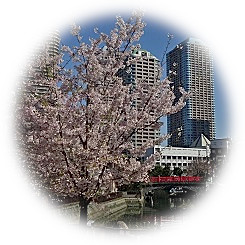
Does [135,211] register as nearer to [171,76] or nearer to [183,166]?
[171,76]

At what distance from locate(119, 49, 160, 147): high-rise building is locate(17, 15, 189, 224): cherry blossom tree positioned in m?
0.09

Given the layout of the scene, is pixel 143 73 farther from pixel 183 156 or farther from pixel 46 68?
pixel 183 156

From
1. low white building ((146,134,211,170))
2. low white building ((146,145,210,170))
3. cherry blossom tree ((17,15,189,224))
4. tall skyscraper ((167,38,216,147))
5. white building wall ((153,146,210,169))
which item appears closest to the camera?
cherry blossom tree ((17,15,189,224))

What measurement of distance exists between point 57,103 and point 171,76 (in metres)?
1.82

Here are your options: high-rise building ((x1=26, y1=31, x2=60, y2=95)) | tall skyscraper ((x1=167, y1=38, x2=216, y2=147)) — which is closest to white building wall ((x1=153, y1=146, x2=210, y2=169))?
tall skyscraper ((x1=167, y1=38, x2=216, y2=147))

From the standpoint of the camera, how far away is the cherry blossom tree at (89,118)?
4.74 metres

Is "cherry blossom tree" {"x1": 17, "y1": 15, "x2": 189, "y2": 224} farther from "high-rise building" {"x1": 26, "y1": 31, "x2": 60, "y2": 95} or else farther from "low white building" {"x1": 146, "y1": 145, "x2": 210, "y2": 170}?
"low white building" {"x1": 146, "y1": 145, "x2": 210, "y2": 170}

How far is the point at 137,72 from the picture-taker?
17.9 feet

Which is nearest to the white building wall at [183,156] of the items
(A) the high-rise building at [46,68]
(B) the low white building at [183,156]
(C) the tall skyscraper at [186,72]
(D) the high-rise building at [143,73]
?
(B) the low white building at [183,156]

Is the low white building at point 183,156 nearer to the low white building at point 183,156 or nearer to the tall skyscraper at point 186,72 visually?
the low white building at point 183,156

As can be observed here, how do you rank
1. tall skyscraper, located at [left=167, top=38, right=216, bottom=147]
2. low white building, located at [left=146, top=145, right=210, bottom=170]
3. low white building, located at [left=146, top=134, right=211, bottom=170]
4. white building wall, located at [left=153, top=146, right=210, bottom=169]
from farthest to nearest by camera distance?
1. white building wall, located at [left=153, top=146, right=210, bottom=169]
2. low white building, located at [left=146, top=145, right=210, bottom=170]
3. low white building, located at [left=146, top=134, right=211, bottom=170]
4. tall skyscraper, located at [left=167, top=38, right=216, bottom=147]

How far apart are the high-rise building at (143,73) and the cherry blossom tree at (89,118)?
0.29 ft

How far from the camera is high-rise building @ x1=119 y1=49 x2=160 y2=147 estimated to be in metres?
5.17

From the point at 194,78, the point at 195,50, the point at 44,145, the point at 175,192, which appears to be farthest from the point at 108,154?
the point at 175,192
